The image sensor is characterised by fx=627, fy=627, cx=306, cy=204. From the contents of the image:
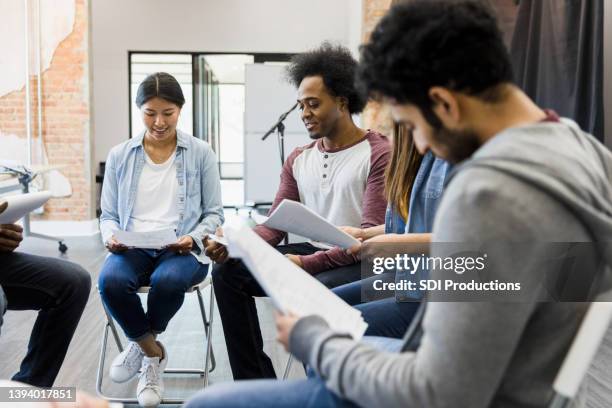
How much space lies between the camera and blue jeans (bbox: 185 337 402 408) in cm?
95

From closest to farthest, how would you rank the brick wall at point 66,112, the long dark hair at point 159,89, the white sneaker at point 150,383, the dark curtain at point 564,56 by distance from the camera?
the white sneaker at point 150,383, the long dark hair at point 159,89, the dark curtain at point 564,56, the brick wall at point 66,112

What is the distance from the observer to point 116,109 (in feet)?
26.1

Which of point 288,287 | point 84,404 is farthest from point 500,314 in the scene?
point 84,404

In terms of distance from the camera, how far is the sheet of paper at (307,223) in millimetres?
1644

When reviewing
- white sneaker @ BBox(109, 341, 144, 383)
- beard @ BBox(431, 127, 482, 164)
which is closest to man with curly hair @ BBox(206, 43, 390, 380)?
white sneaker @ BBox(109, 341, 144, 383)

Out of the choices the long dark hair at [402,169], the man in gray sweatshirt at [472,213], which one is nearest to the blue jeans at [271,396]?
the man in gray sweatshirt at [472,213]

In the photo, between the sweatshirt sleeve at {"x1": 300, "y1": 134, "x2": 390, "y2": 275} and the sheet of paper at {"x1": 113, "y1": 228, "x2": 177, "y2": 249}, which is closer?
the sweatshirt sleeve at {"x1": 300, "y1": 134, "x2": 390, "y2": 275}

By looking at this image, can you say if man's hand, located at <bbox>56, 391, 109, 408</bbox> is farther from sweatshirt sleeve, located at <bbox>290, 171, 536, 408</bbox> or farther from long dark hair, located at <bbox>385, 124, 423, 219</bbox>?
long dark hair, located at <bbox>385, 124, 423, 219</bbox>

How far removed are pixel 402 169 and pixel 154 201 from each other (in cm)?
119

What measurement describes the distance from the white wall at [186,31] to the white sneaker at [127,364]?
6.00m

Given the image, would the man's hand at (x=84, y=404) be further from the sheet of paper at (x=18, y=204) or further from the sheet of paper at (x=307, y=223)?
the sheet of paper at (x=18, y=204)

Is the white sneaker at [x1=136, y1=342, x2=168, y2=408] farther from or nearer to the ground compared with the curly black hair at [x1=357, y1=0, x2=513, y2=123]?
nearer to the ground

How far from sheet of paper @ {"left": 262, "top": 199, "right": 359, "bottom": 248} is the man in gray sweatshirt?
690 millimetres

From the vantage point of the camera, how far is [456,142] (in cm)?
92
